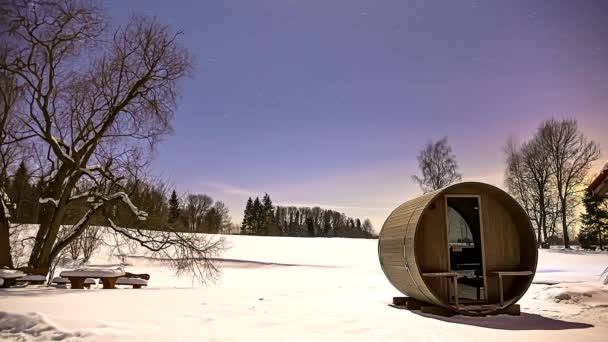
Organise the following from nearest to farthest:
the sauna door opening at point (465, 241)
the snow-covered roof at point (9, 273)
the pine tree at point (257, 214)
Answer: the sauna door opening at point (465, 241) → the snow-covered roof at point (9, 273) → the pine tree at point (257, 214)

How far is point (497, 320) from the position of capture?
7.39 meters

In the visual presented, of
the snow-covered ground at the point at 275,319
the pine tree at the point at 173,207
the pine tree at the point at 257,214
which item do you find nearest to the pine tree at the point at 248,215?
the pine tree at the point at 257,214

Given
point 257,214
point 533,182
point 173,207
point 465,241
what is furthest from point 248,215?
point 465,241

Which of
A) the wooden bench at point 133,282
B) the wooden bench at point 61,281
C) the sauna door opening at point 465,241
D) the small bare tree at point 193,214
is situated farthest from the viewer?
the small bare tree at point 193,214

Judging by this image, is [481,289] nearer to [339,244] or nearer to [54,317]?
[54,317]

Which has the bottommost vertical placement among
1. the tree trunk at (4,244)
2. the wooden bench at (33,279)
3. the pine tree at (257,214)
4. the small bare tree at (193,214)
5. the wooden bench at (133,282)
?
the wooden bench at (133,282)

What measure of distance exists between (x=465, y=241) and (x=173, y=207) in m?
10.0

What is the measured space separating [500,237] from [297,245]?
27203 mm

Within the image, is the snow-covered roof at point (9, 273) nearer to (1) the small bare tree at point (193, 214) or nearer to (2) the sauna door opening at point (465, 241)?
(1) the small bare tree at point (193, 214)

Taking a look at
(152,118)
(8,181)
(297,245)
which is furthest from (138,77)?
(297,245)

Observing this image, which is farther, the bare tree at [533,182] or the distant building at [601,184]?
the bare tree at [533,182]

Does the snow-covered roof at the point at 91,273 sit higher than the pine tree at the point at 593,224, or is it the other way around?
the pine tree at the point at 593,224

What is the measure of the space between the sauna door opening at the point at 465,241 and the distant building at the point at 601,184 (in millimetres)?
2520

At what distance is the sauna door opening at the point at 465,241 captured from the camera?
30.3 feet
